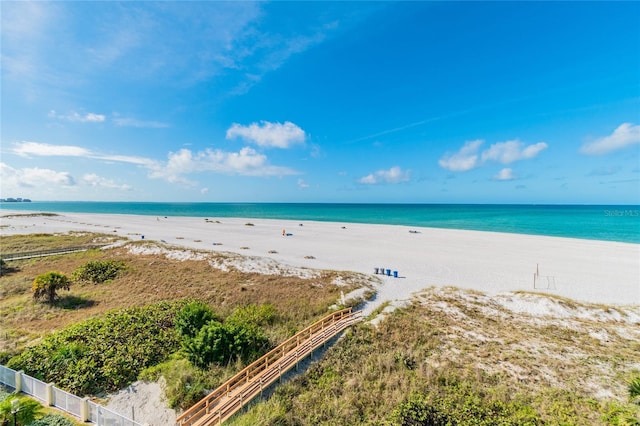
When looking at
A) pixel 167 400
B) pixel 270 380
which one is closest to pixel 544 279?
pixel 270 380

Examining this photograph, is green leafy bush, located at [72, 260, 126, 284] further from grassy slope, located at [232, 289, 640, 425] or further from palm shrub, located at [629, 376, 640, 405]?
palm shrub, located at [629, 376, 640, 405]

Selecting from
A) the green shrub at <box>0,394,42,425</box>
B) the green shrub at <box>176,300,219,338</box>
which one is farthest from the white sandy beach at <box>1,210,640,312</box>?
the green shrub at <box>0,394,42,425</box>

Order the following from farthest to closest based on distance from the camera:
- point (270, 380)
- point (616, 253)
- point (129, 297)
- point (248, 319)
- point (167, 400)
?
point (616, 253), point (129, 297), point (248, 319), point (270, 380), point (167, 400)

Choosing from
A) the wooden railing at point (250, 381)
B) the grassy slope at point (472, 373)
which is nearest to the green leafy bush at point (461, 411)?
the grassy slope at point (472, 373)

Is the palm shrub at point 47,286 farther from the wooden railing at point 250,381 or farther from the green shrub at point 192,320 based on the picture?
the wooden railing at point 250,381

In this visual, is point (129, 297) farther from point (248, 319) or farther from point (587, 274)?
point (587, 274)

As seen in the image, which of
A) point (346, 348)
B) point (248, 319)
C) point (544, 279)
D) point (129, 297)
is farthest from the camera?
point (544, 279)
